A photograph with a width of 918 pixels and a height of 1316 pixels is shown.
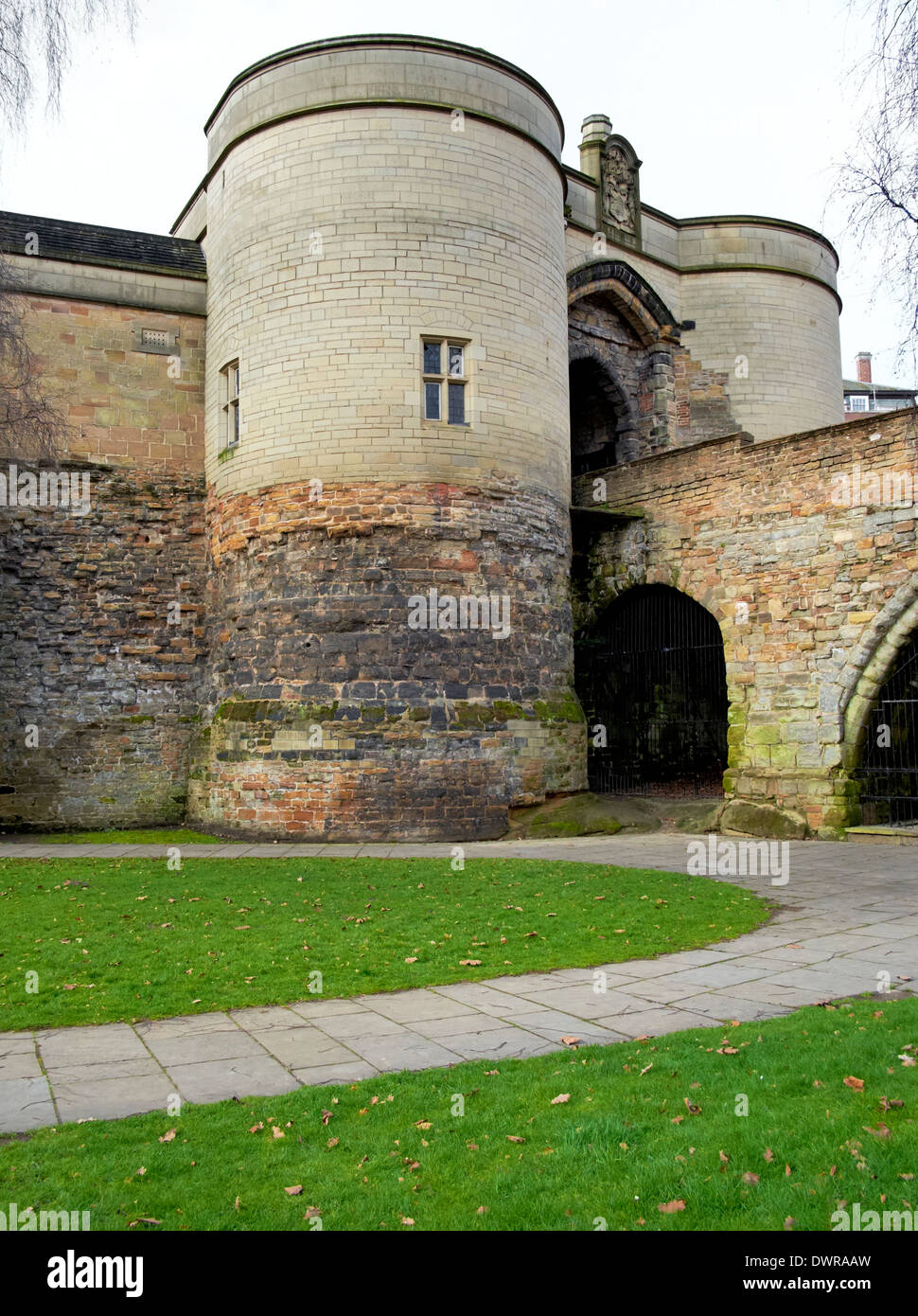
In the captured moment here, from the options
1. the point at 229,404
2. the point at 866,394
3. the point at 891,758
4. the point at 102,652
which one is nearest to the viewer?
the point at 891,758

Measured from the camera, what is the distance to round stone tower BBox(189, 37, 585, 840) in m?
14.3

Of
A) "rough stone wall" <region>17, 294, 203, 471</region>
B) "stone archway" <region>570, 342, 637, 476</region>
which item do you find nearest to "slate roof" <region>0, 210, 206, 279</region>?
"rough stone wall" <region>17, 294, 203, 471</region>

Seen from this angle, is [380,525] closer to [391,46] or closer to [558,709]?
[558,709]

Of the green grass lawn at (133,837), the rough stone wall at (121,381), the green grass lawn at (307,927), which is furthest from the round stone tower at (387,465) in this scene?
the green grass lawn at (307,927)

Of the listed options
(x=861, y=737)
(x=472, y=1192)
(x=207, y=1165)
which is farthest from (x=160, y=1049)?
(x=861, y=737)

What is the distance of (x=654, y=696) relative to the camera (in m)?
20.7

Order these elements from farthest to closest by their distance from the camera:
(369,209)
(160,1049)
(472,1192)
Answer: (369,209) → (160,1049) → (472,1192)

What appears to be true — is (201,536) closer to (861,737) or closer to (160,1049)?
(861,737)

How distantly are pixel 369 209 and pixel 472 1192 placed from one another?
14.6 m

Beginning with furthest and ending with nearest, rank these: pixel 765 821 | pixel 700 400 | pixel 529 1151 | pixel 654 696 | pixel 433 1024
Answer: pixel 700 400 → pixel 654 696 → pixel 765 821 → pixel 433 1024 → pixel 529 1151

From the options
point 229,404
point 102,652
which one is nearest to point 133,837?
point 102,652

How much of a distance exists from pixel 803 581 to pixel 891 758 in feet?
9.53

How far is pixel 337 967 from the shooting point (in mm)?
6641
